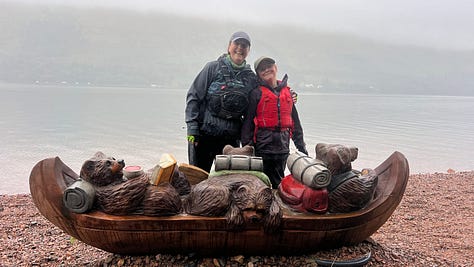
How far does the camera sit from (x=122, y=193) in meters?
2.95

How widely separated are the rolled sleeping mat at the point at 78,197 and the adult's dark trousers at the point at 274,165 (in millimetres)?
1790

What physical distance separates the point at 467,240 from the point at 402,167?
2584mm

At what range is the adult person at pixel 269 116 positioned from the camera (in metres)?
3.86

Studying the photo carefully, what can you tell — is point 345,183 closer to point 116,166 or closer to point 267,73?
point 267,73

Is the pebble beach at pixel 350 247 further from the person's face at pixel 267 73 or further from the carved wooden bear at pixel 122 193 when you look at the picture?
the person's face at pixel 267 73

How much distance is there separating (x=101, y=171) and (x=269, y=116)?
1758 mm

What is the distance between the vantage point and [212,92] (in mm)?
3939

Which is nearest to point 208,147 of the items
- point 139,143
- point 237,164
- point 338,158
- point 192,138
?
point 192,138

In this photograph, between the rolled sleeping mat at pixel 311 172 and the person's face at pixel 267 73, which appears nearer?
the rolled sleeping mat at pixel 311 172

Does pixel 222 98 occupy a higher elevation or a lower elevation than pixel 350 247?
higher

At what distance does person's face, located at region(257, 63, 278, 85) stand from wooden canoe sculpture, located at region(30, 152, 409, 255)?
4.64 ft

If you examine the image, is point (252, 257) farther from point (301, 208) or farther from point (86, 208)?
point (86, 208)

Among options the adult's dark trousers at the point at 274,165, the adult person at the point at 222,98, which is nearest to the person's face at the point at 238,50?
the adult person at the point at 222,98

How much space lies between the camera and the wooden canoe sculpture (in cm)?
297
